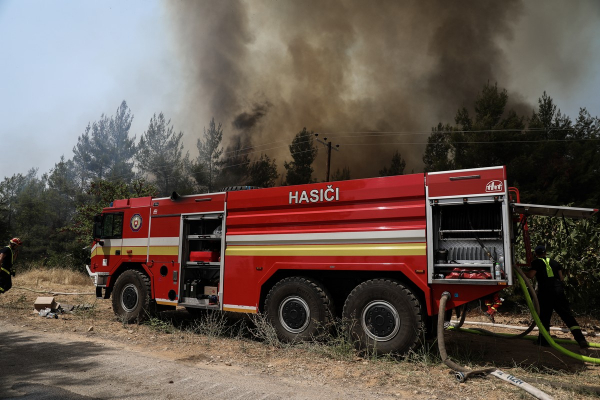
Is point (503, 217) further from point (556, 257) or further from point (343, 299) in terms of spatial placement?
point (556, 257)

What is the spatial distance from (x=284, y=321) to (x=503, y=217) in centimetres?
354

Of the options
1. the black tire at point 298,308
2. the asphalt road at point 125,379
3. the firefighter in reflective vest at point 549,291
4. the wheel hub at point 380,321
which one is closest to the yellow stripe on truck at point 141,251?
the asphalt road at point 125,379

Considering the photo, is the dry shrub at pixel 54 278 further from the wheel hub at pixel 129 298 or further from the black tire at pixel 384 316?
the black tire at pixel 384 316

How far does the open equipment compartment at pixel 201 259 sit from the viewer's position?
7738 mm

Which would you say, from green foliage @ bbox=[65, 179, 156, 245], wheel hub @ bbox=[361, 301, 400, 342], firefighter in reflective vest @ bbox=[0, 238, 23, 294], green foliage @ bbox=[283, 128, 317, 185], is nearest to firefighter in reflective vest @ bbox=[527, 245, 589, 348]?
wheel hub @ bbox=[361, 301, 400, 342]

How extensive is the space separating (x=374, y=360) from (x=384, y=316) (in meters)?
0.58

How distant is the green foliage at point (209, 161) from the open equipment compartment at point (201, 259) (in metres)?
27.3

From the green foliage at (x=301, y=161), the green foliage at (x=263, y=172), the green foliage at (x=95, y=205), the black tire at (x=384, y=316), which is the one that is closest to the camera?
the black tire at (x=384, y=316)

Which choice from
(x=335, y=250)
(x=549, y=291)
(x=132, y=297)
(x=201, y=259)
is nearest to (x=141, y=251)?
(x=132, y=297)

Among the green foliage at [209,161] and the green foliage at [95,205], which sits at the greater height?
the green foliage at [209,161]

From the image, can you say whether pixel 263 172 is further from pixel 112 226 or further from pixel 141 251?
pixel 141 251

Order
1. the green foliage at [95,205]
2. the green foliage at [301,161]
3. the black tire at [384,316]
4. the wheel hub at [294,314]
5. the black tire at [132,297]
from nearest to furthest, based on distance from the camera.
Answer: the black tire at [384,316]
the wheel hub at [294,314]
the black tire at [132,297]
the green foliage at [95,205]
the green foliage at [301,161]

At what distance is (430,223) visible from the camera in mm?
5684

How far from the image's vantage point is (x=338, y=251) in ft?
20.7
